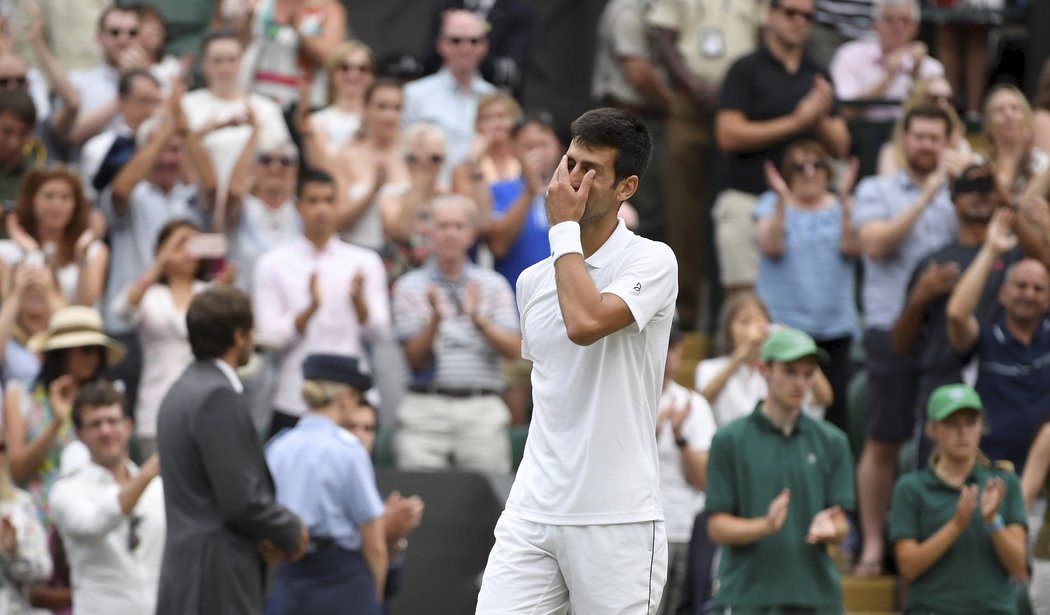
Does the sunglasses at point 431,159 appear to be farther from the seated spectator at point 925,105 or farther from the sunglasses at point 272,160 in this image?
the seated spectator at point 925,105

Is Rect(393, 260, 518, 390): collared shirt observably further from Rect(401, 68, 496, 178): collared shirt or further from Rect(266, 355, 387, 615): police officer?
Rect(266, 355, 387, 615): police officer

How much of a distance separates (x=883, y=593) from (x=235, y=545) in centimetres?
378

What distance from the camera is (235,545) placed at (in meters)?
6.63

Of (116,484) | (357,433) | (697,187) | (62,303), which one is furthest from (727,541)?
(697,187)

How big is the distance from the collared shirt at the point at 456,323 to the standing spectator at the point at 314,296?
0.19 m

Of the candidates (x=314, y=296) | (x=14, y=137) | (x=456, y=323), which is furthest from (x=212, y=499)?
(x=14, y=137)

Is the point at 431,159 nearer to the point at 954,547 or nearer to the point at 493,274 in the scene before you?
the point at 493,274

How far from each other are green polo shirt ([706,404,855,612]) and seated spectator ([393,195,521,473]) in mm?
2175

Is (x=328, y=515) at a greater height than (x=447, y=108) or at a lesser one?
lesser

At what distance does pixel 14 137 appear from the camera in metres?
10.3

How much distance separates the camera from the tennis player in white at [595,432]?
4977 millimetres

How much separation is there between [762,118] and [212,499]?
5292 millimetres

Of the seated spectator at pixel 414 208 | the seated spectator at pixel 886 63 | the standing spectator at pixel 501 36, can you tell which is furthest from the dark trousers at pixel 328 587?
the seated spectator at pixel 886 63

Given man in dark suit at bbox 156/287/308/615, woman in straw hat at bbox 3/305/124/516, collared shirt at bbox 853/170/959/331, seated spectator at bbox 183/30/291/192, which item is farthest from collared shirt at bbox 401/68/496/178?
man in dark suit at bbox 156/287/308/615
